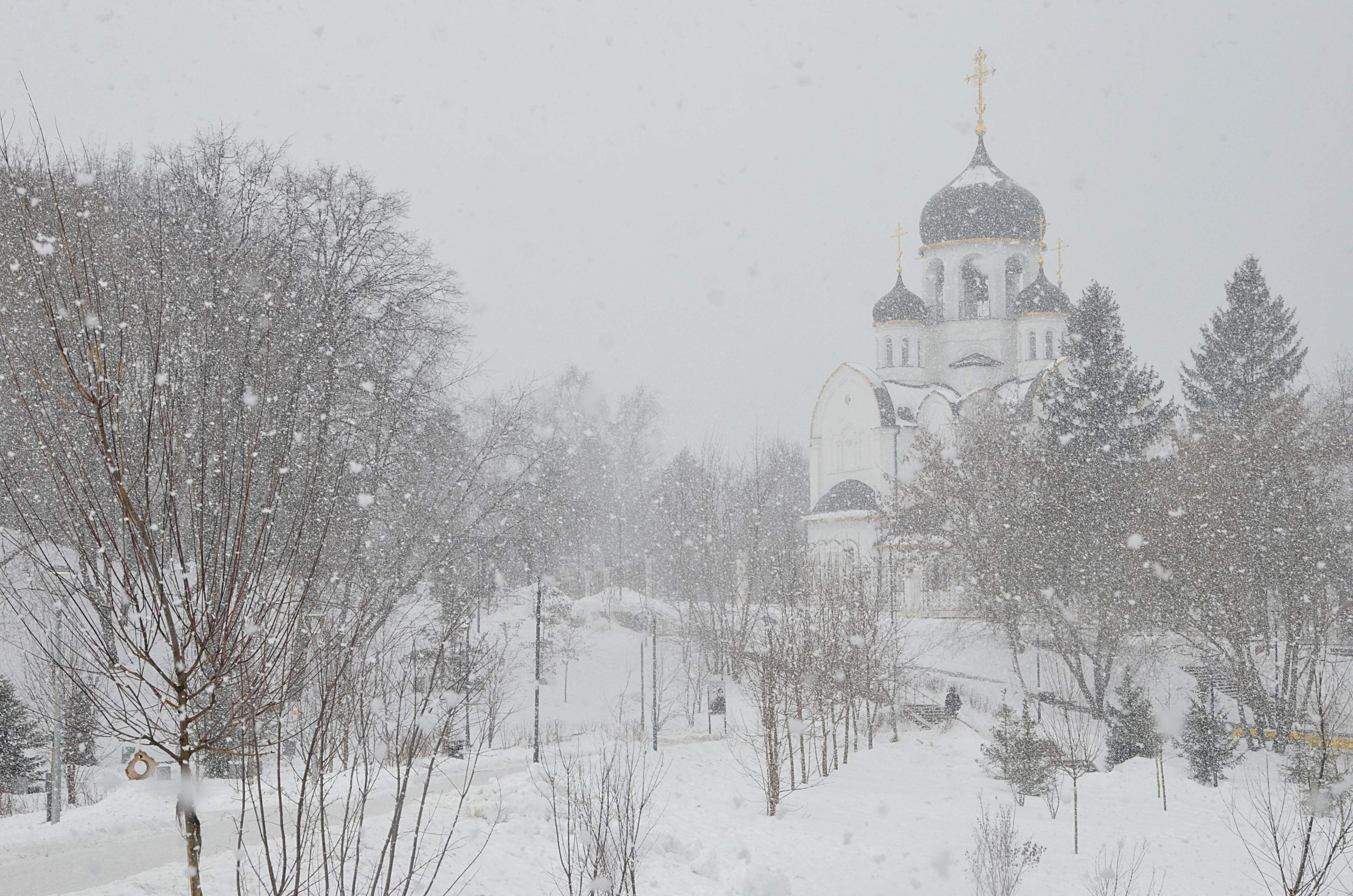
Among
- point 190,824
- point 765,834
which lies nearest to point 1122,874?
point 765,834

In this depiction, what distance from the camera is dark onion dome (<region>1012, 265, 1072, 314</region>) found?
3688 cm

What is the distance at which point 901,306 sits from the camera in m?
39.1

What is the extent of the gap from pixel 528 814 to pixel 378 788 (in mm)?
2159

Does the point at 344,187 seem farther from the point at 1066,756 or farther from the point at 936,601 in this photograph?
the point at 936,601

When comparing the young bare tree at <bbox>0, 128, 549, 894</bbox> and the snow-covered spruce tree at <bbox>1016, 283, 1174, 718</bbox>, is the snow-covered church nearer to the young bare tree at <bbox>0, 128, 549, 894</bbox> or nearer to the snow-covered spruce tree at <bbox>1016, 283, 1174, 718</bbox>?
the snow-covered spruce tree at <bbox>1016, 283, 1174, 718</bbox>

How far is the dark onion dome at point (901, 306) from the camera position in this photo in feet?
128

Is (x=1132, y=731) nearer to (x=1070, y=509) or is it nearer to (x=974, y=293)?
(x=1070, y=509)

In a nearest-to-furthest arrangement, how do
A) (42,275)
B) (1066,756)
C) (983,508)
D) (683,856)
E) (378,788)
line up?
→ (42,275) < (683,856) < (378,788) < (1066,756) < (983,508)

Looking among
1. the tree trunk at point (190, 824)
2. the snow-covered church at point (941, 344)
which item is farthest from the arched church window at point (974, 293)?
the tree trunk at point (190, 824)

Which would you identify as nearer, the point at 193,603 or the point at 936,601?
the point at 193,603

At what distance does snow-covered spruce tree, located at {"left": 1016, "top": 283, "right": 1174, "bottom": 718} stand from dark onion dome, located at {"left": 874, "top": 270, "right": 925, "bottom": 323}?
35.0 ft

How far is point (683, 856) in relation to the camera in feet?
35.5

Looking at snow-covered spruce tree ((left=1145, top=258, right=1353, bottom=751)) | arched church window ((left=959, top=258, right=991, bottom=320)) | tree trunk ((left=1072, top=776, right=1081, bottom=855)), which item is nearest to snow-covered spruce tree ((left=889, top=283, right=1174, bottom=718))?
snow-covered spruce tree ((left=1145, top=258, right=1353, bottom=751))

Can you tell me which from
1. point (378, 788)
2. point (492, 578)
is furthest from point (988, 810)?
point (492, 578)
